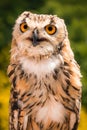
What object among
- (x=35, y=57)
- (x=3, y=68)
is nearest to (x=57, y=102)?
(x=35, y=57)

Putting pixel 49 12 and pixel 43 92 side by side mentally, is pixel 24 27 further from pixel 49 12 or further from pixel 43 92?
pixel 49 12

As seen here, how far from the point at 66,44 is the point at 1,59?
385 centimetres

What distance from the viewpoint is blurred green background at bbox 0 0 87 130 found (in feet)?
23.9

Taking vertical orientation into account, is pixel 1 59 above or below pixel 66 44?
below

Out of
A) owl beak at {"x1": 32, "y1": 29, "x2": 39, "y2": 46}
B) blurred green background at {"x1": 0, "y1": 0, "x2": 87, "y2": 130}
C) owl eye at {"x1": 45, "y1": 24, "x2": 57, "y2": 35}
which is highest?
owl eye at {"x1": 45, "y1": 24, "x2": 57, "y2": 35}

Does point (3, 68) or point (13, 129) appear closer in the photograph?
point (13, 129)

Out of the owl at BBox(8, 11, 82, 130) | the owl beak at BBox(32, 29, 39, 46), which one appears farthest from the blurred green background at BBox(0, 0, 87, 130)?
the owl beak at BBox(32, 29, 39, 46)

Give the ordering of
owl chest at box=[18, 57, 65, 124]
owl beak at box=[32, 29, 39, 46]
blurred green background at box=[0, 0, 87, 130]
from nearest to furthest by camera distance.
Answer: owl beak at box=[32, 29, 39, 46] < owl chest at box=[18, 57, 65, 124] < blurred green background at box=[0, 0, 87, 130]

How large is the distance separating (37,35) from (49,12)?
5.28m

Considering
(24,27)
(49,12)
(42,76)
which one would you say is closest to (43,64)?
(42,76)

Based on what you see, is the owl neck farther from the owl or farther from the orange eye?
the orange eye

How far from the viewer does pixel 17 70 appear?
3941mm

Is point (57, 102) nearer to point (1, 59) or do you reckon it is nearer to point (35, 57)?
point (35, 57)

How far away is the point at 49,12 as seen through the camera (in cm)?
901
